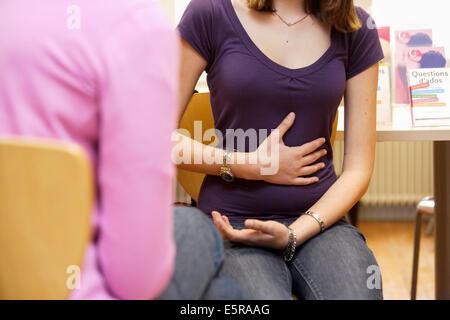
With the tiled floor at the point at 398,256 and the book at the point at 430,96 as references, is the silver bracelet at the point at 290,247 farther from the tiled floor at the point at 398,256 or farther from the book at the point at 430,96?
the tiled floor at the point at 398,256

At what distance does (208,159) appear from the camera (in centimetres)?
116

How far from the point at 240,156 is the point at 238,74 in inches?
6.8

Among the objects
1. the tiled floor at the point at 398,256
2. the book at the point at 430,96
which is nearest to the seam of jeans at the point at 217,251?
the book at the point at 430,96

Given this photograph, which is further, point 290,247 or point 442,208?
point 442,208

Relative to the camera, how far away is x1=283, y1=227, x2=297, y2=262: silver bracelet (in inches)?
42.0

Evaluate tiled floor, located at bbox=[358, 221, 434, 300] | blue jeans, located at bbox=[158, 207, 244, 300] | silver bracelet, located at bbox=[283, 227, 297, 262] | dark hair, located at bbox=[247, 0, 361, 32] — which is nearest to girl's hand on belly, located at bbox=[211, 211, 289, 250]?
silver bracelet, located at bbox=[283, 227, 297, 262]

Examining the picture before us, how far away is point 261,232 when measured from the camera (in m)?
1.04

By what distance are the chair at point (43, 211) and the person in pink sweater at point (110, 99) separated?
1.7 inches

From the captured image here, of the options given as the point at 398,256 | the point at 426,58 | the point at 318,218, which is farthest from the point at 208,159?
the point at 398,256

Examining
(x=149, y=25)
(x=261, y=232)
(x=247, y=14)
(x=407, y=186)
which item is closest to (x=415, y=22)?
(x=407, y=186)

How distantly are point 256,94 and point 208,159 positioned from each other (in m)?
0.17

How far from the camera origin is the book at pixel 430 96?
4.86ft

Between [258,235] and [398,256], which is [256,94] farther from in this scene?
[398,256]

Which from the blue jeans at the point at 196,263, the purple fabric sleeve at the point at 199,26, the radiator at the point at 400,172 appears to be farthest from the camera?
the radiator at the point at 400,172
